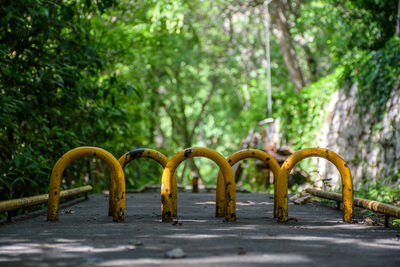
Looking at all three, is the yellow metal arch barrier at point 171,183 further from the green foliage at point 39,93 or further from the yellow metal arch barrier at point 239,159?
the green foliage at point 39,93

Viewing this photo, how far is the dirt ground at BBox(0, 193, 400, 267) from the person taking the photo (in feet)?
8.36

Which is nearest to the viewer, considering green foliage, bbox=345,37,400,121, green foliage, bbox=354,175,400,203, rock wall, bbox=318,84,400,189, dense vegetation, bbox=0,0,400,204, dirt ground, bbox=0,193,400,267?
dirt ground, bbox=0,193,400,267

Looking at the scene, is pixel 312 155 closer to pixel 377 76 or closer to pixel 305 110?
pixel 377 76

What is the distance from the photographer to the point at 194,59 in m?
19.4

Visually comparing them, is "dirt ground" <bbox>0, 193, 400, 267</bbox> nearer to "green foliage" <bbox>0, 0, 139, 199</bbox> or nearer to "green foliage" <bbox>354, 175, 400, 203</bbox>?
"green foliage" <bbox>0, 0, 139, 199</bbox>

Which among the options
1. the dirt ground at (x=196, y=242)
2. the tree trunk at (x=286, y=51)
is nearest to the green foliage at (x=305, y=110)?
the tree trunk at (x=286, y=51)

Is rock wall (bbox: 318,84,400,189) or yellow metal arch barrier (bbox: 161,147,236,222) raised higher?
rock wall (bbox: 318,84,400,189)

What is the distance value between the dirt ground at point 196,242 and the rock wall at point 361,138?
3.97 meters

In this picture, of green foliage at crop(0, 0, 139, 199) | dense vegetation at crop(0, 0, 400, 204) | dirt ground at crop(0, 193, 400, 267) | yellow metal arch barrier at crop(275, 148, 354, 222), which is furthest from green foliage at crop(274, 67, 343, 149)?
dirt ground at crop(0, 193, 400, 267)

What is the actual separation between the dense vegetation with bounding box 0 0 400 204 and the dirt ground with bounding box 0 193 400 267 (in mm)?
1586

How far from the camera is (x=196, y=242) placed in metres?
3.11

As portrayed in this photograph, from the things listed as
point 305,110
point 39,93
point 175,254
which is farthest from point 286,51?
point 175,254

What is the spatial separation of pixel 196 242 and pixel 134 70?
14.2 m

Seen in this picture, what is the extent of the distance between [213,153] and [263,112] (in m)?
10.3
